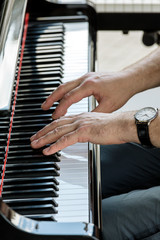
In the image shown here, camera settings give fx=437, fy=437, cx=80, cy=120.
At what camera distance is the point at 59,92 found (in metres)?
1.42

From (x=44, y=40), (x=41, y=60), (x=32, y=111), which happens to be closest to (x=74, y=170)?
(x=32, y=111)

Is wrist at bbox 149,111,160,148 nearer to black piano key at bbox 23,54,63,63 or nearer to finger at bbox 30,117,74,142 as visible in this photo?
finger at bbox 30,117,74,142

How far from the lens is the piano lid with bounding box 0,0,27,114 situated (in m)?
1.11

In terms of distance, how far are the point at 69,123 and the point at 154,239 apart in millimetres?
411

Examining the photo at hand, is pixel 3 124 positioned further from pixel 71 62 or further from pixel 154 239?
pixel 154 239

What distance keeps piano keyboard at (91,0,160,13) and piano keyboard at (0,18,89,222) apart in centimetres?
46

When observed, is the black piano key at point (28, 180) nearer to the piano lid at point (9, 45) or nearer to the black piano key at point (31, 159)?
the black piano key at point (31, 159)

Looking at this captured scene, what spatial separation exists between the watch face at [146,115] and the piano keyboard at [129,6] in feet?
3.13

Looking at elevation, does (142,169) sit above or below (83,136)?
below

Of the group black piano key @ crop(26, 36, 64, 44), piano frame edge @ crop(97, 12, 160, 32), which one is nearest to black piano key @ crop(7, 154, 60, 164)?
black piano key @ crop(26, 36, 64, 44)

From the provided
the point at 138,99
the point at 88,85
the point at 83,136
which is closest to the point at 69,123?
the point at 83,136

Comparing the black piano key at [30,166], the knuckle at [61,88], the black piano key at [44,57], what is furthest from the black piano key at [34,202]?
the black piano key at [44,57]

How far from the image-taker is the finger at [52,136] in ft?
4.05

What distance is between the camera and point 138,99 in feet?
5.50
